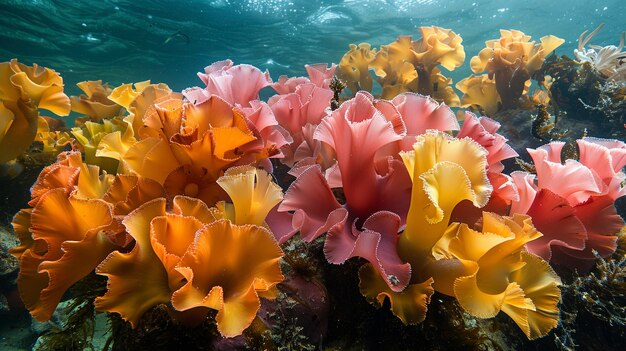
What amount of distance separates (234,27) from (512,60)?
16.8m

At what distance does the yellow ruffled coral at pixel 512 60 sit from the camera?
15.1ft

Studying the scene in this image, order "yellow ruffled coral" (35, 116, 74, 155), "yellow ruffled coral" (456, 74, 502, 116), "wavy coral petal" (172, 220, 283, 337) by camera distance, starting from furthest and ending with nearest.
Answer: "yellow ruffled coral" (456, 74, 502, 116)
"yellow ruffled coral" (35, 116, 74, 155)
"wavy coral petal" (172, 220, 283, 337)

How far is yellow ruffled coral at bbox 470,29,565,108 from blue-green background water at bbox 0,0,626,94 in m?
14.7

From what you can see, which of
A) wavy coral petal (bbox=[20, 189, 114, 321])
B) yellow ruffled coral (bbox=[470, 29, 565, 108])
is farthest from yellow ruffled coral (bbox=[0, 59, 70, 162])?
yellow ruffled coral (bbox=[470, 29, 565, 108])

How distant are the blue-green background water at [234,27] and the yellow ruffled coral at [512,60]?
1475 centimetres

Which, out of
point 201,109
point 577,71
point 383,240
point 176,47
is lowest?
point 176,47

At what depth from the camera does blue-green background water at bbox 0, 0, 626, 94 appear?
1605 centimetres

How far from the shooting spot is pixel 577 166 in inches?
64.7

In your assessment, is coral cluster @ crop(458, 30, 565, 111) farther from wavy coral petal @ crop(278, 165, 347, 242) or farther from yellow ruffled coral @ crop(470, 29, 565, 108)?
wavy coral petal @ crop(278, 165, 347, 242)

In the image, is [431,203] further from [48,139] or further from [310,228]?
[48,139]

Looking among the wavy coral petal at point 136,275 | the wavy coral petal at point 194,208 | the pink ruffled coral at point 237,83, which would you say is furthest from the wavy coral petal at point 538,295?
the pink ruffled coral at point 237,83

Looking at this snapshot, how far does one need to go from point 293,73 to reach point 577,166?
2585 cm

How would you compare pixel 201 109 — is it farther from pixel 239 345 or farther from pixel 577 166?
pixel 577 166

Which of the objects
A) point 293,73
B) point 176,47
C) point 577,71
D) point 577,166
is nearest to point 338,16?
point 293,73
